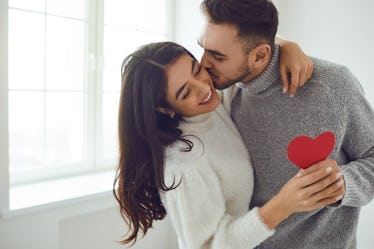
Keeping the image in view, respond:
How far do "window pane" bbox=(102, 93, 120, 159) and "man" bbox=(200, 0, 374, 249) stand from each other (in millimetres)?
1296

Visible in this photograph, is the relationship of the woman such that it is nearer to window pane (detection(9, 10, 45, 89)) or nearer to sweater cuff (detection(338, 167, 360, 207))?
sweater cuff (detection(338, 167, 360, 207))

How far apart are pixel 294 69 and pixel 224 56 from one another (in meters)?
0.19

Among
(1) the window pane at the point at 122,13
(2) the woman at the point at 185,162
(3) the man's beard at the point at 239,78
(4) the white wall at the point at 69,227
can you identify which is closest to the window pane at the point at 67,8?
(1) the window pane at the point at 122,13

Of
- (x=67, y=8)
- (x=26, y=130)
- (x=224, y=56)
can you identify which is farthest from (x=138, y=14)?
(x=224, y=56)

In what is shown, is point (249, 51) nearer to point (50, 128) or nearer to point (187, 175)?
point (187, 175)

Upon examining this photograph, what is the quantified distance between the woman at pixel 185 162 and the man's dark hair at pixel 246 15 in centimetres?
14

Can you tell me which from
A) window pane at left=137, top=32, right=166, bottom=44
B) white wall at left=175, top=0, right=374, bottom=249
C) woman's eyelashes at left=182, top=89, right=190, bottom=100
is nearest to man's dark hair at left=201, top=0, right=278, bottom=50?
woman's eyelashes at left=182, top=89, right=190, bottom=100

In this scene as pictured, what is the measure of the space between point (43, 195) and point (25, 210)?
17cm

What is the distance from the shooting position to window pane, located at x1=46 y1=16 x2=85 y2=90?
202 centimetres

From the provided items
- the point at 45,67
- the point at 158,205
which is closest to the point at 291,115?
the point at 158,205

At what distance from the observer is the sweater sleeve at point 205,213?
94 cm

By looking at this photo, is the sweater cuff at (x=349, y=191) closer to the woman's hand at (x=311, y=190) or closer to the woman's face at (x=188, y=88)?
the woman's hand at (x=311, y=190)

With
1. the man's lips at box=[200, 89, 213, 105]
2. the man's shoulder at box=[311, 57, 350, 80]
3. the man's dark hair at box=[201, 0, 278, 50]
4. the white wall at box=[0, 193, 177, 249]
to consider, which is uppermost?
the man's dark hair at box=[201, 0, 278, 50]

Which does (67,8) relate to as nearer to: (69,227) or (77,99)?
(77,99)
